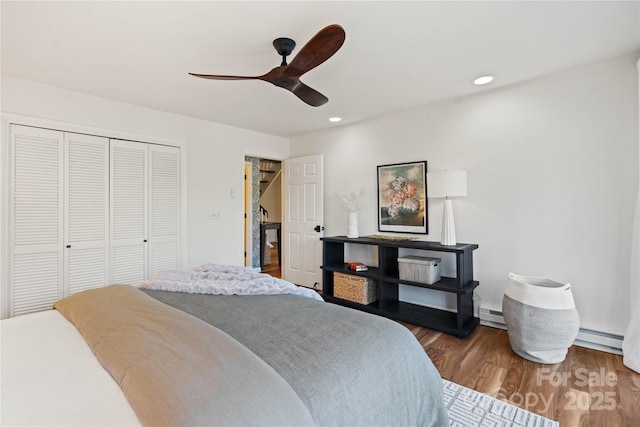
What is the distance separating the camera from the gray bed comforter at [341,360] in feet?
3.45

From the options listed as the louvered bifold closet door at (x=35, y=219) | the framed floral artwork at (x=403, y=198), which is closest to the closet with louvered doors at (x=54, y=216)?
the louvered bifold closet door at (x=35, y=219)

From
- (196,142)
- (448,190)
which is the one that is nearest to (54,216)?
(196,142)

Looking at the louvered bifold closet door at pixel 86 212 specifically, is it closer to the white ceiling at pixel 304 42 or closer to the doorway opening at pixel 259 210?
the white ceiling at pixel 304 42

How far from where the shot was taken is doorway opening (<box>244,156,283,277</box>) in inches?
223

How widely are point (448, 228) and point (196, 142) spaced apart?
316cm

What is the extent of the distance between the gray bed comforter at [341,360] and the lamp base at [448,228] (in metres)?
1.79

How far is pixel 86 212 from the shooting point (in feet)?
9.98

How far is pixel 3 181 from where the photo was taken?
261 centimetres

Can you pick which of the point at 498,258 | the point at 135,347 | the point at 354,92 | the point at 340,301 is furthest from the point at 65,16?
the point at 498,258

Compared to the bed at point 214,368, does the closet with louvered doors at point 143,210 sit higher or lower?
higher

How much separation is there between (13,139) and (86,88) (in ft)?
2.45

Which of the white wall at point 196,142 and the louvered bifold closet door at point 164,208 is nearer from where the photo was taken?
the white wall at point 196,142

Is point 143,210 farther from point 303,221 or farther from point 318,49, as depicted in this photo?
point 318,49

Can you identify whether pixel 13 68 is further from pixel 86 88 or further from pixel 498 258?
pixel 498 258
